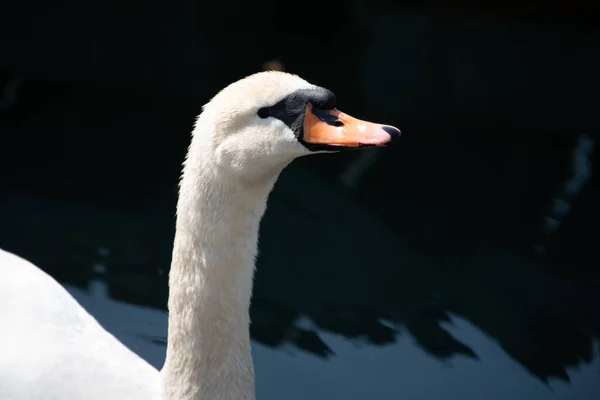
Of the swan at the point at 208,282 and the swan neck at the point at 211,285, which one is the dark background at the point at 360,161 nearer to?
the swan at the point at 208,282

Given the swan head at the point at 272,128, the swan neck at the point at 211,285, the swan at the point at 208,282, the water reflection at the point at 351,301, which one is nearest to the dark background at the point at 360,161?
the water reflection at the point at 351,301

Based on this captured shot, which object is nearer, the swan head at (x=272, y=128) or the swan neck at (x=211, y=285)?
the swan head at (x=272, y=128)

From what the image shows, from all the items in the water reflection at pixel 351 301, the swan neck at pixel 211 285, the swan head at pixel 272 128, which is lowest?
the water reflection at pixel 351 301

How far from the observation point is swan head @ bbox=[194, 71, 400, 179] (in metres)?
2.21

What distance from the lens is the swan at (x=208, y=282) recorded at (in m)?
2.22

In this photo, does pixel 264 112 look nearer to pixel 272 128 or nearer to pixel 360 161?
pixel 272 128

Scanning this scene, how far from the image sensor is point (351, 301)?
4.14 meters

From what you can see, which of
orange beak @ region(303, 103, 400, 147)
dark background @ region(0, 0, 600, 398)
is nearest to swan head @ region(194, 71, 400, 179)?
orange beak @ region(303, 103, 400, 147)

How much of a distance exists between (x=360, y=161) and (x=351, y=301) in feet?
3.85

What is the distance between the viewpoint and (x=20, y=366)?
271 centimetres

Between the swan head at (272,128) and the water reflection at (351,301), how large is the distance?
5.12 feet

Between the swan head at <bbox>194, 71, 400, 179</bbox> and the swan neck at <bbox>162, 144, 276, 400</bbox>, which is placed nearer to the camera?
the swan head at <bbox>194, 71, 400, 179</bbox>

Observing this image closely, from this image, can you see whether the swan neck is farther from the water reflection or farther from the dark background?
the dark background

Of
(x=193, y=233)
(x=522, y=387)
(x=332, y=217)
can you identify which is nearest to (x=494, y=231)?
(x=332, y=217)
